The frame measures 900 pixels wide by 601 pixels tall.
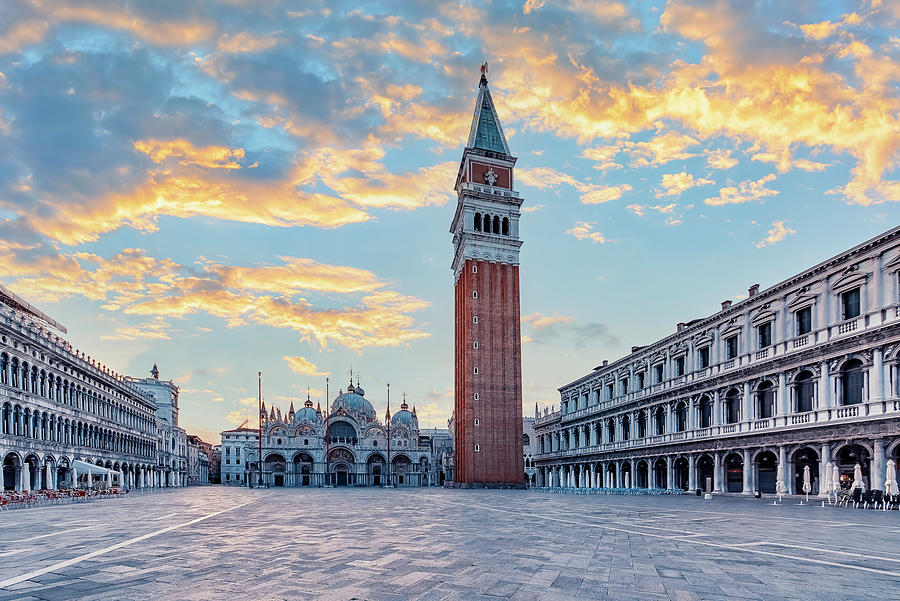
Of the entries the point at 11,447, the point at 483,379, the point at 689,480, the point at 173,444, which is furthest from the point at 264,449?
the point at 689,480

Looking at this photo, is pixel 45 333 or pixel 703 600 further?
pixel 45 333

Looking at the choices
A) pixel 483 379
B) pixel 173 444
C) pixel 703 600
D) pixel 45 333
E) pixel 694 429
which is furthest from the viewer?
pixel 173 444

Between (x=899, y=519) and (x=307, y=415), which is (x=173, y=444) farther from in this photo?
(x=899, y=519)

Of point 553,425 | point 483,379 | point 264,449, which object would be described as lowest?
point 264,449

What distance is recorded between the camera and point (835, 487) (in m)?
27.3

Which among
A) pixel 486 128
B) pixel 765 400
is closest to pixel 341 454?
pixel 486 128

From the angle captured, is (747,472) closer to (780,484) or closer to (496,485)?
(780,484)

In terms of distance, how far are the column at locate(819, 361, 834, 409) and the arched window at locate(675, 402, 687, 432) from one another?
46.3 ft

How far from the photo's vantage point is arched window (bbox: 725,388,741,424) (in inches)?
1499

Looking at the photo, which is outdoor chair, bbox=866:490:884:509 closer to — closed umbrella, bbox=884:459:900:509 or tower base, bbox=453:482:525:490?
closed umbrella, bbox=884:459:900:509

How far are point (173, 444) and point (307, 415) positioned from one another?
23823 mm

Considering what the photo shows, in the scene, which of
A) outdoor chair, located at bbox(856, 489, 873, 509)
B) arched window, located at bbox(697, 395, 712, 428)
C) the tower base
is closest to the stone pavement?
outdoor chair, located at bbox(856, 489, 873, 509)

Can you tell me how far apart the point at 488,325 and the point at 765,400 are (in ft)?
117

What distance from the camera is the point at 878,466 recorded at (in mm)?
26797
